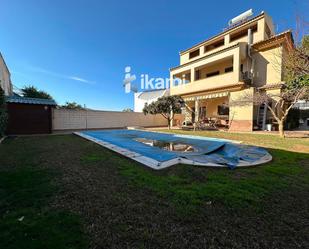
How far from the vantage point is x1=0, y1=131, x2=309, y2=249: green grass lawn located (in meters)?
1.83

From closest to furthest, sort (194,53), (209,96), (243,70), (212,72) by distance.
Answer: (243,70)
(209,96)
(212,72)
(194,53)

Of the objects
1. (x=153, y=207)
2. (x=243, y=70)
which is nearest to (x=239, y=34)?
(x=243, y=70)

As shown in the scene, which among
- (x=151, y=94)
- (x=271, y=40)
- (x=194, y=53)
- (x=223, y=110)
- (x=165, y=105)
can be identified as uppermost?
(x=194, y=53)

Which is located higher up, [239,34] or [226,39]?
[239,34]

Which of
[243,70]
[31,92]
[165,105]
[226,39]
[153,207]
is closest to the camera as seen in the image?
[153,207]

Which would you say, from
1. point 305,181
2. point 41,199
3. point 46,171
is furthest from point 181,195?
point 46,171

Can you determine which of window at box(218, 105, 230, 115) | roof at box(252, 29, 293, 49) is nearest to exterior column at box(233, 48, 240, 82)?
roof at box(252, 29, 293, 49)

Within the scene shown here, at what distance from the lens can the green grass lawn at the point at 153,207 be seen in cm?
183

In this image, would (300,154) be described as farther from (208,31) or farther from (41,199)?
(208,31)

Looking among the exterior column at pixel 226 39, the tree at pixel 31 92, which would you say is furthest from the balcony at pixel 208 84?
the tree at pixel 31 92

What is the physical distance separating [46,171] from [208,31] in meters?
22.3

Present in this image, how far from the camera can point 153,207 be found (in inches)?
98.8

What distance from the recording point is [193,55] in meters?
21.1

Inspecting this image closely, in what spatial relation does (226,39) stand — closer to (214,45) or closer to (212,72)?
(214,45)
